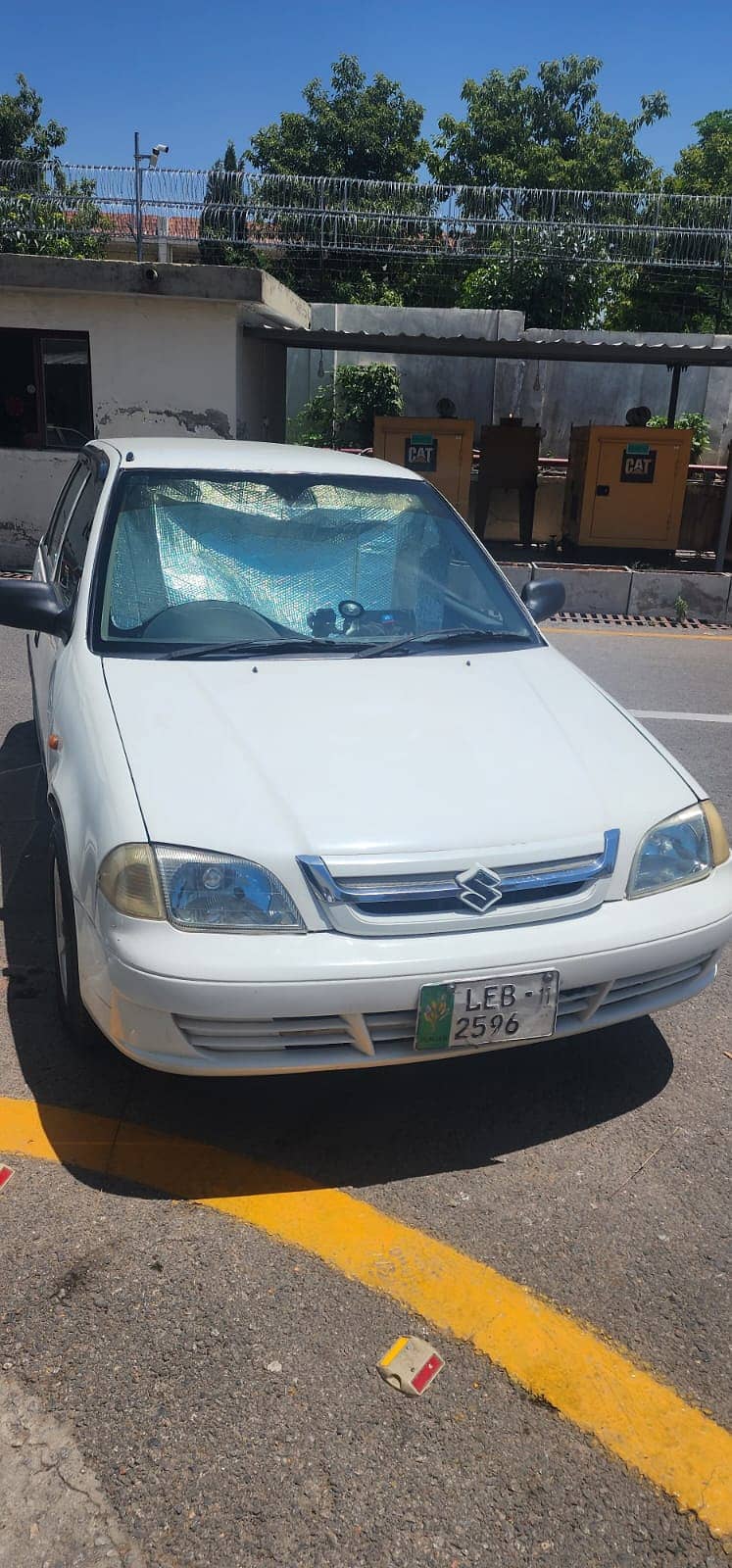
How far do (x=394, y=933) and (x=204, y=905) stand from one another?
1.36 ft

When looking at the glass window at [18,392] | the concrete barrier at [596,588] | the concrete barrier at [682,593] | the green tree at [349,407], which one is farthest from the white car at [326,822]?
the green tree at [349,407]

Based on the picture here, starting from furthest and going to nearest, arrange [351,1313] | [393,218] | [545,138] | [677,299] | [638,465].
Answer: [545,138] < [677,299] < [393,218] < [638,465] < [351,1313]

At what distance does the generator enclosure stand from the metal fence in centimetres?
716

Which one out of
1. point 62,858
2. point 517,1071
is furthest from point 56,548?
point 517,1071

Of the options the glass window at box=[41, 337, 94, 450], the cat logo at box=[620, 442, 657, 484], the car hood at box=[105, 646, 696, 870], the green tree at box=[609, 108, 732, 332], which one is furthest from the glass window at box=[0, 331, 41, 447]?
the green tree at box=[609, 108, 732, 332]

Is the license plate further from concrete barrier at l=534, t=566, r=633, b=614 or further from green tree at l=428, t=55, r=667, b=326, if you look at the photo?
green tree at l=428, t=55, r=667, b=326

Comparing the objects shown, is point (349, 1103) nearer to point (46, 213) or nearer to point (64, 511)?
point (64, 511)

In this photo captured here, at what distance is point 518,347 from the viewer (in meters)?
10.9

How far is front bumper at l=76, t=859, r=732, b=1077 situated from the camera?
2.40 m

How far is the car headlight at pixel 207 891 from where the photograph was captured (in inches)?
97.0

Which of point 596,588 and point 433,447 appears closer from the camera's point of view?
point 596,588

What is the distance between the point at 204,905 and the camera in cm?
247

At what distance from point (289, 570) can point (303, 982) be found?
1.70 metres

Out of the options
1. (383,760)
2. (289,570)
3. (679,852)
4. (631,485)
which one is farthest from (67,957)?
(631,485)
